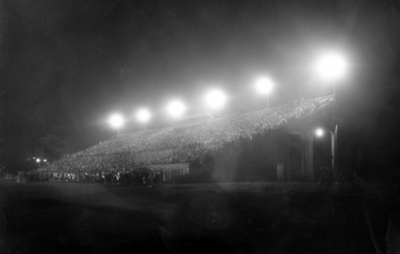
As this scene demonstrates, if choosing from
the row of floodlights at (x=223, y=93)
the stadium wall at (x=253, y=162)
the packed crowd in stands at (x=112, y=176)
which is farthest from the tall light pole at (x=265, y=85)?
the packed crowd in stands at (x=112, y=176)

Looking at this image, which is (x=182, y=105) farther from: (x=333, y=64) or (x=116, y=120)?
(x=333, y=64)

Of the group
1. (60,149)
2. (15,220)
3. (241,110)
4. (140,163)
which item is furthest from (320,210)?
(60,149)

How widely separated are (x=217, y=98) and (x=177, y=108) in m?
4.87

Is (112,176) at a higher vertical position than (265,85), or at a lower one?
lower

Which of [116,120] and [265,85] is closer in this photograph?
[265,85]

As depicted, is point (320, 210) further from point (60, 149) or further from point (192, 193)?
point (60, 149)

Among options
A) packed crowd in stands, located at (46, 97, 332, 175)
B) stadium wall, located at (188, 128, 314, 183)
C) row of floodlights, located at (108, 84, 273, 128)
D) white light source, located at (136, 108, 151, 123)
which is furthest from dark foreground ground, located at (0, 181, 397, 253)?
Result: white light source, located at (136, 108, 151, 123)

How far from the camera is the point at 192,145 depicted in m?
14.4

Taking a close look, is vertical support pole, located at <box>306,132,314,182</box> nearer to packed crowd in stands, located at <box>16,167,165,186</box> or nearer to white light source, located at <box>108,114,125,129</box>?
packed crowd in stands, located at <box>16,167,165,186</box>

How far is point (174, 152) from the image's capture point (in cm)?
1513

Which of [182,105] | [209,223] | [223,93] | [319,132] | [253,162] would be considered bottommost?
[209,223]

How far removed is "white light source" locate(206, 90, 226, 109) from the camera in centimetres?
2186

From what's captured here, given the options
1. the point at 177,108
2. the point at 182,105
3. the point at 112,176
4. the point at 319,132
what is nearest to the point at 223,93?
the point at 182,105

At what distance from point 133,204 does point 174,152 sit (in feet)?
19.5
